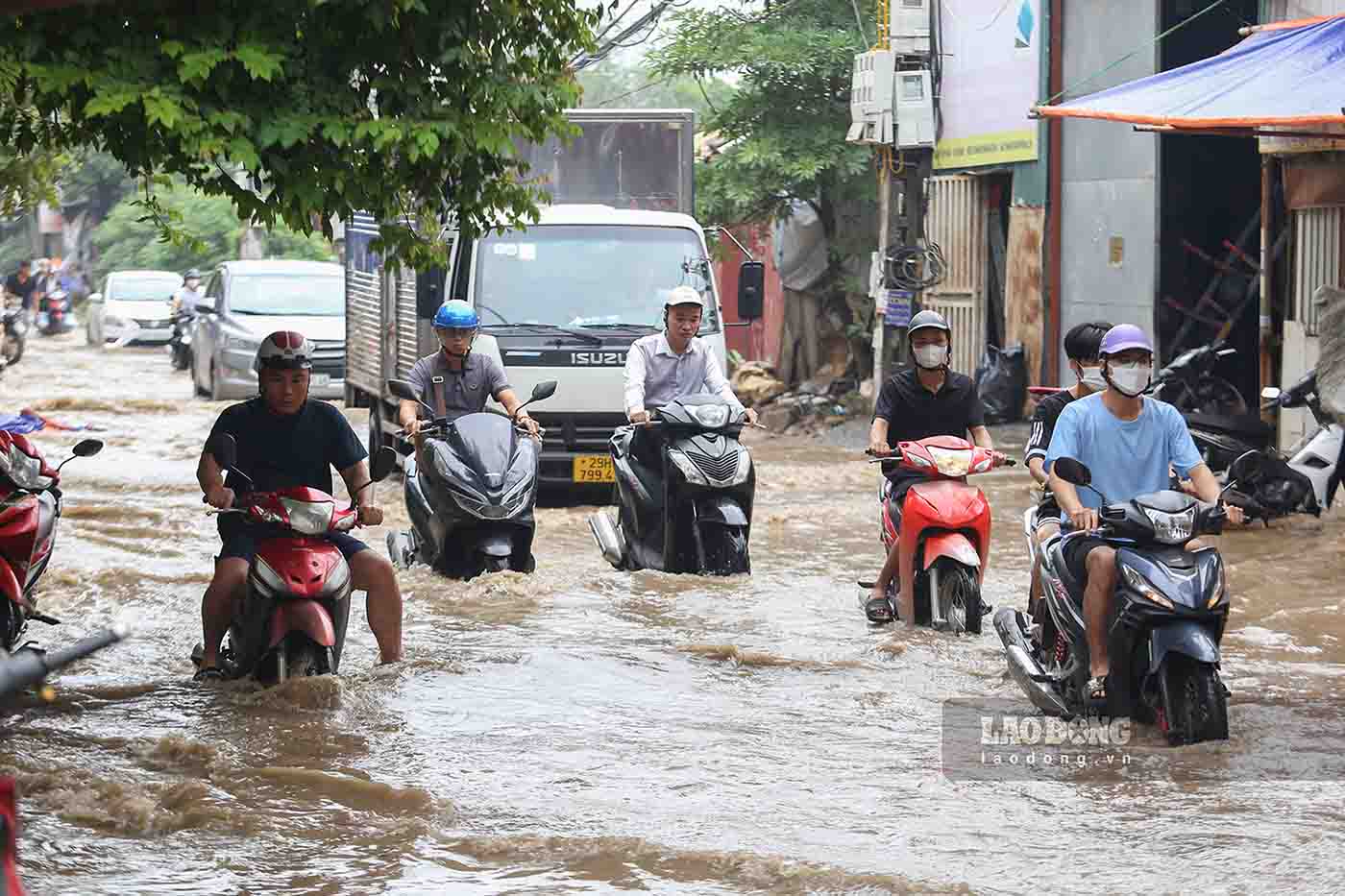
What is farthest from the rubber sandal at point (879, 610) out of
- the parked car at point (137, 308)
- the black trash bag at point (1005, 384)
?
the parked car at point (137, 308)

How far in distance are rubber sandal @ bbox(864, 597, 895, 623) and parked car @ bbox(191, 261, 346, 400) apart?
14.3m

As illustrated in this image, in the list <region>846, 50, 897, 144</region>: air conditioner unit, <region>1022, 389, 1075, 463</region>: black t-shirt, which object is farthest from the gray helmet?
<region>846, 50, 897, 144</region>: air conditioner unit

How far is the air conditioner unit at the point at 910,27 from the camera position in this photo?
58.2 feet

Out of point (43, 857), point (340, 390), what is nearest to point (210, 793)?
point (43, 857)

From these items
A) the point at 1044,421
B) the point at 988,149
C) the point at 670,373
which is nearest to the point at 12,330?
the point at 988,149

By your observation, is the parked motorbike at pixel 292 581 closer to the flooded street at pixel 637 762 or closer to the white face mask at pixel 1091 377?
the flooded street at pixel 637 762

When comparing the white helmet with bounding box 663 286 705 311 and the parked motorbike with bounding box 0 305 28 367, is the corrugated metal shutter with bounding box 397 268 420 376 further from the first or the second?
the parked motorbike with bounding box 0 305 28 367

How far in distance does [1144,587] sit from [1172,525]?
25cm

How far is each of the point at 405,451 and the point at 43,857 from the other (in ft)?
18.5

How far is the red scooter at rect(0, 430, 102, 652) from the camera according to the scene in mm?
7578

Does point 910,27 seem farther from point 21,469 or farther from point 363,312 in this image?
point 21,469

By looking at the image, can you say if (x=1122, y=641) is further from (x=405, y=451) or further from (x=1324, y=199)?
(x=1324, y=199)

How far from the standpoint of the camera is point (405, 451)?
11.4 m

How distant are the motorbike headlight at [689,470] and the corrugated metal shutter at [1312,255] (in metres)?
5.76
